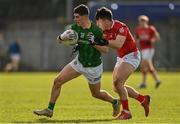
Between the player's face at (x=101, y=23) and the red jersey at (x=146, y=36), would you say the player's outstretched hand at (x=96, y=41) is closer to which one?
the player's face at (x=101, y=23)

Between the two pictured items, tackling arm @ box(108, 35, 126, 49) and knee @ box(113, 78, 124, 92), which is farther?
knee @ box(113, 78, 124, 92)

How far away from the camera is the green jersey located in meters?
14.6

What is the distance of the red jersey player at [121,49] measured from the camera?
1445 cm

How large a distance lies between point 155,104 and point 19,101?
361cm

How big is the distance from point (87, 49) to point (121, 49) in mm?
724

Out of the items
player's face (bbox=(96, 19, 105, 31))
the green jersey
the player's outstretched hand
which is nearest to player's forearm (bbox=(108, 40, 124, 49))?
the player's outstretched hand

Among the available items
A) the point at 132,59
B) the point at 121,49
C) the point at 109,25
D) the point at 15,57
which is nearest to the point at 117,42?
the point at 109,25

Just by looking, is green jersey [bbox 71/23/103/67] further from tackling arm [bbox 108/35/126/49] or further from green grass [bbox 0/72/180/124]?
green grass [bbox 0/72/180/124]

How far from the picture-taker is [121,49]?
15.0 metres

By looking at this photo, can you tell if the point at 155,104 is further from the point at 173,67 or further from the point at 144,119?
the point at 173,67

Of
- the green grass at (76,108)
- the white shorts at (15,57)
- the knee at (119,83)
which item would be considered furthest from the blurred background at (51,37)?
the knee at (119,83)

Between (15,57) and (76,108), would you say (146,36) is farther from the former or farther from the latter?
(15,57)

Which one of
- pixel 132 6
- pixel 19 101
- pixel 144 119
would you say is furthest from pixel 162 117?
pixel 132 6

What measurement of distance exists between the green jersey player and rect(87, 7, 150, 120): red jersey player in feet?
0.59
